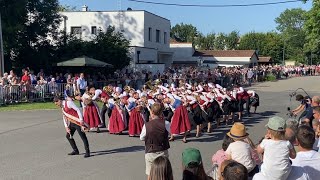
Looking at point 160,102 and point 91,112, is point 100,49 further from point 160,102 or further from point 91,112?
point 160,102

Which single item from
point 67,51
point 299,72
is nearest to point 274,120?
point 67,51

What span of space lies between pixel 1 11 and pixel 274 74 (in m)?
34.4

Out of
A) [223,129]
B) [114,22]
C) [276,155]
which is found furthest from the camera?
[114,22]

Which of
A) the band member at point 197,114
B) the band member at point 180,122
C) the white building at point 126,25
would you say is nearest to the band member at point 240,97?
the band member at point 197,114

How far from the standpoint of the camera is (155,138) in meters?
7.98

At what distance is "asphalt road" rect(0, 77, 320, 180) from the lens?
32.7ft

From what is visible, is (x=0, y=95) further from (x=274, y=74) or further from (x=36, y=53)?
(x=274, y=74)

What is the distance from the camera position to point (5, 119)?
18969 millimetres

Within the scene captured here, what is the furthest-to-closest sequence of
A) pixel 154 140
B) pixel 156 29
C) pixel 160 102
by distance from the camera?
pixel 156 29, pixel 160 102, pixel 154 140

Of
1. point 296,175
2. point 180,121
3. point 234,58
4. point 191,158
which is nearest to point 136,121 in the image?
point 180,121

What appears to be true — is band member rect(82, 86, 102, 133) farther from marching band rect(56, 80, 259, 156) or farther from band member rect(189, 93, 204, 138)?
band member rect(189, 93, 204, 138)

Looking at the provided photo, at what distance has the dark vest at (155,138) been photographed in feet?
26.1

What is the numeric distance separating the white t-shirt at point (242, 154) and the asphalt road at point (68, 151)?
3.30m

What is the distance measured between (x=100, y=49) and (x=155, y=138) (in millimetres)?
27225
